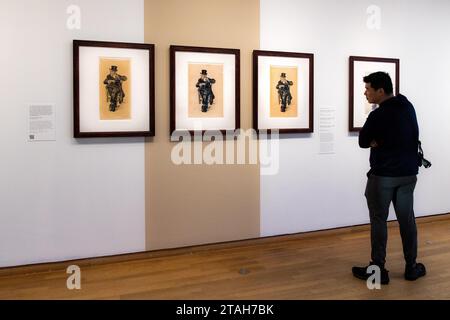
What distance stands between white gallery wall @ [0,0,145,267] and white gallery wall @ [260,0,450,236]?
138 centimetres

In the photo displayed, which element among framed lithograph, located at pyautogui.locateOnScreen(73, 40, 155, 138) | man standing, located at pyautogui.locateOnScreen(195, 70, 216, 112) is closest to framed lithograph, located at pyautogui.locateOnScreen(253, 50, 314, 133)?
man standing, located at pyautogui.locateOnScreen(195, 70, 216, 112)

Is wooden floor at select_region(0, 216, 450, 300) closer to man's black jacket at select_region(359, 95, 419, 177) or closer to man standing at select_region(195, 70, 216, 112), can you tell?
man's black jacket at select_region(359, 95, 419, 177)

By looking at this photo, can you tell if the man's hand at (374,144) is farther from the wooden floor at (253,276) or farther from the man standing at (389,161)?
the wooden floor at (253,276)

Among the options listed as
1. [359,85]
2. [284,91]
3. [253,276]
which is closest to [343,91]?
[359,85]

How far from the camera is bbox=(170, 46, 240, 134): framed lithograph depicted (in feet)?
13.2

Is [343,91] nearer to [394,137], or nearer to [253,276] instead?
[394,137]

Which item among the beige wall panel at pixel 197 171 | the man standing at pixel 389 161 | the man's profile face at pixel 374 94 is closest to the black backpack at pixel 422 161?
the man standing at pixel 389 161

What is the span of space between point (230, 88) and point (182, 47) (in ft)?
1.95

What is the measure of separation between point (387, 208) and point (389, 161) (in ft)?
1.19

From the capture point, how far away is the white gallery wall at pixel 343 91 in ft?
14.8

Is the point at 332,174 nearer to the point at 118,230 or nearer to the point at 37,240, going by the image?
the point at 118,230

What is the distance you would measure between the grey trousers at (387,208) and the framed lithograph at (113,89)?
197 centimetres

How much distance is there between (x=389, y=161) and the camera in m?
3.23
